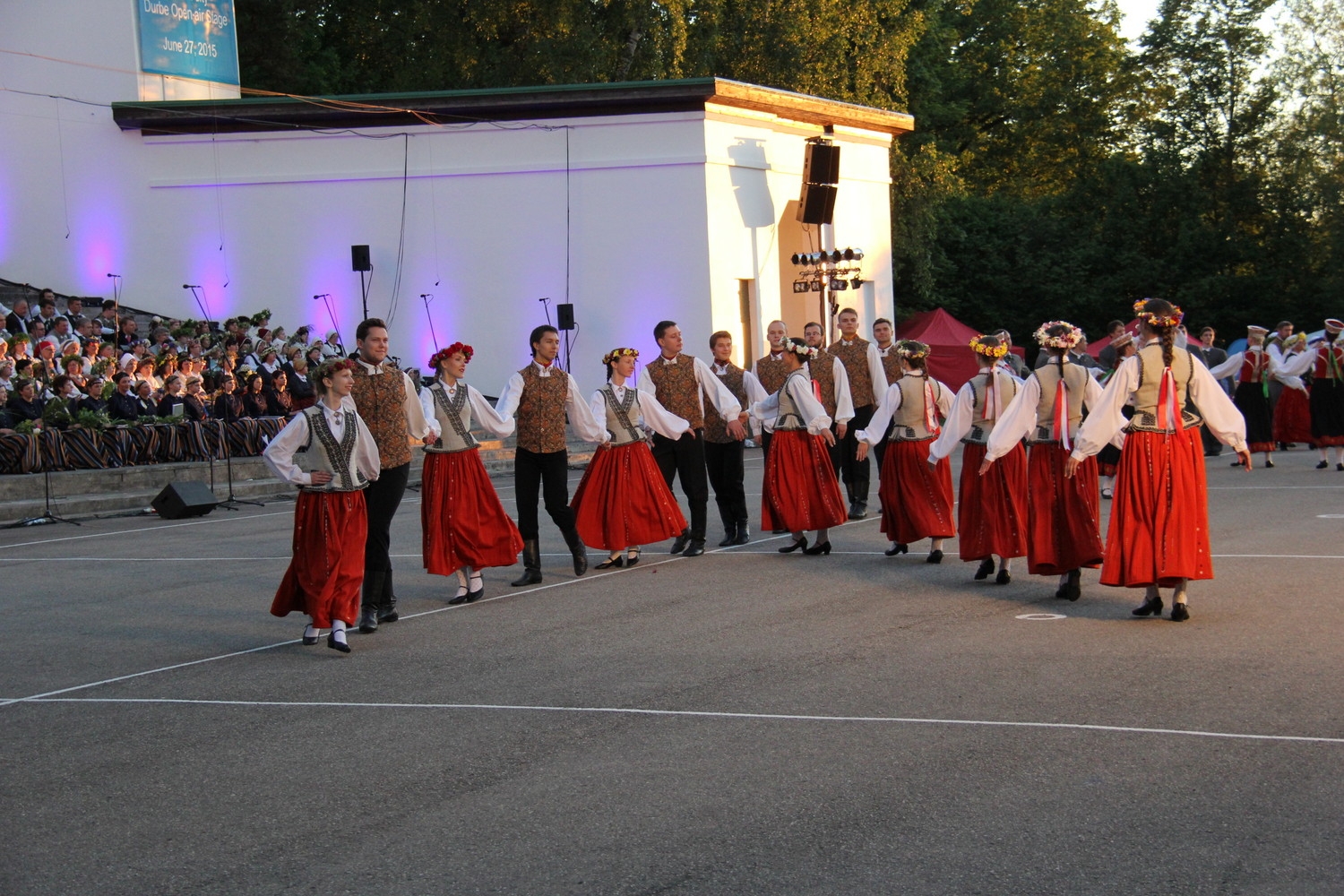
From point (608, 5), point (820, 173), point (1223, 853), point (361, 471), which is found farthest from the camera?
point (608, 5)

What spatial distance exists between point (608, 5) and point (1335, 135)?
19992 millimetres

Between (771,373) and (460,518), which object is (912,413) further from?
(460,518)

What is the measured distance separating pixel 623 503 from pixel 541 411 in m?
1.06

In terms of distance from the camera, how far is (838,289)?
28.2 m

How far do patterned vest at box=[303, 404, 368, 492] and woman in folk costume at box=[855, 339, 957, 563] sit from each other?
15.4 feet

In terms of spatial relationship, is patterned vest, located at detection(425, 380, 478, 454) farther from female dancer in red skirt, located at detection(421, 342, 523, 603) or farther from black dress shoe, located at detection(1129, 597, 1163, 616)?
black dress shoe, located at detection(1129, 597, 1163, 616)

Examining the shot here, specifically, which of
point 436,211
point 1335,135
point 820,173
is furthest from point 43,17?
point 1335,135

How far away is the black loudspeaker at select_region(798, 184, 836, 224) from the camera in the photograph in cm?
3014

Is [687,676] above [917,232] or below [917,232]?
below

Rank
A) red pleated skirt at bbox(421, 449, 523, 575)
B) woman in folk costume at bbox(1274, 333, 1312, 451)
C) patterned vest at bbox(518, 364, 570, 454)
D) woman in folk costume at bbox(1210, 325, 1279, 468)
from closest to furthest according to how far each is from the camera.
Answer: red pleated skirt at bbox(421, 449, 523, 575) < patterned vest at bbox(518, 364, 570, 454) < woman in folk costume at bbox(1210, 325, 1279, 468) < woman in folk costume at bbox(1274, 333, 1312, 451)

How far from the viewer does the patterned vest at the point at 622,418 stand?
39.1ft

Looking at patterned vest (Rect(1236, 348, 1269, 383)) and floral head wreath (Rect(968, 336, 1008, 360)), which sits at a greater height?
floral head wreath (Rect(968, 336, 1008, 360))

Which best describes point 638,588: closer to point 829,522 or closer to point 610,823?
point 829,522

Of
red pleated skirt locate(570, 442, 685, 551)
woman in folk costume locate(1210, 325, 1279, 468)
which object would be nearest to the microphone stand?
red pleated skirt locate(570, 442, 685, 551)
